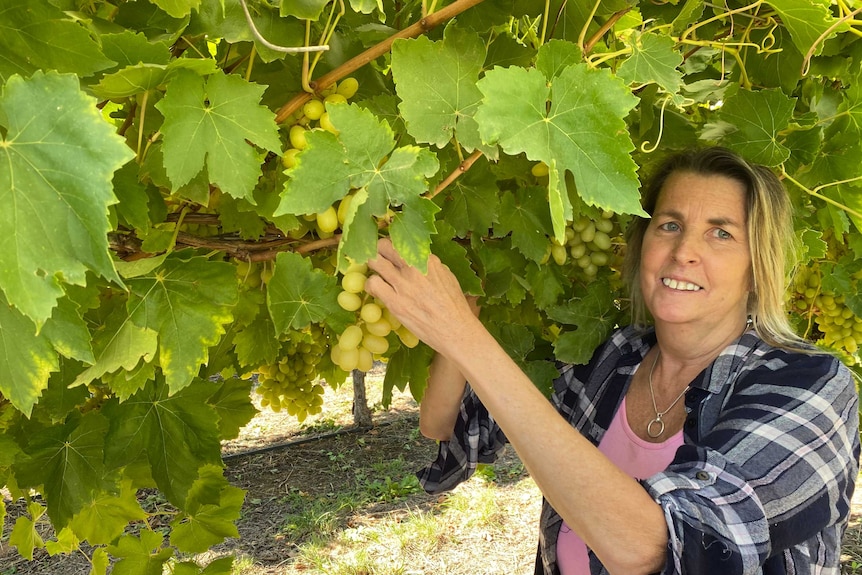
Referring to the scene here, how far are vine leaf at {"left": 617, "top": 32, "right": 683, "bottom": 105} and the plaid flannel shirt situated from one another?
22.9 inches

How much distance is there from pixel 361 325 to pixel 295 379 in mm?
873

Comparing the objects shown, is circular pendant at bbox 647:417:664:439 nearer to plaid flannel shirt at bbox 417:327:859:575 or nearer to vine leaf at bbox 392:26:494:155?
plaid flannel shirt at bbox 417:327:859:575

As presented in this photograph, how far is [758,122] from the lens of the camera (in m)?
1.38

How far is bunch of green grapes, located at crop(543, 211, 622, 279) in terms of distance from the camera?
1.46m

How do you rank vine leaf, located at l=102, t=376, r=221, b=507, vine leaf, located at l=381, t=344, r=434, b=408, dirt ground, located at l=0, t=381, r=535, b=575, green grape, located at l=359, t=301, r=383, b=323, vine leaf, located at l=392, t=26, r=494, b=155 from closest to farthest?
vine leaf, located at l=392, t=26, r=494, b=155 < green grape, located at l=359, t=301, r=383, b=323 < vine leaf, located at l=102, t=376, r=221, b=507 < vine leaf, located at l=381, t=344, r=434, b=408 < dirt ground, located at l=0, t=381, r=535, b=575

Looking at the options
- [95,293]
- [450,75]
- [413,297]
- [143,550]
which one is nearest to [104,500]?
[143,550]

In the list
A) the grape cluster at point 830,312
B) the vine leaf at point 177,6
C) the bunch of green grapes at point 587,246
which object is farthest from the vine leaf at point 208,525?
the grape cluster at point 830,312

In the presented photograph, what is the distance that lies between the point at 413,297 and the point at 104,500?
0.96 m

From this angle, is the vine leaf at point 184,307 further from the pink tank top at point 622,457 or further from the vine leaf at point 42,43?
the pink tank top at point 622,457

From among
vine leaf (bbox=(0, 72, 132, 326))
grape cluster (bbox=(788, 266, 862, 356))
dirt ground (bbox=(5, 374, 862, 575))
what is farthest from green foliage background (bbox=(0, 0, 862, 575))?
dirt ground (bbox=(5, 374, 862, 575))

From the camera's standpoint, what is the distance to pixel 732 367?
1.44 m

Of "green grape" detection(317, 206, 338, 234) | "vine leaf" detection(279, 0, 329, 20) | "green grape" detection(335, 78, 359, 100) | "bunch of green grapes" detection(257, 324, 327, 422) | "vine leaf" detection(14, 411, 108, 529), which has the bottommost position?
"vine leaf" detection(14, 411, 108, 529)

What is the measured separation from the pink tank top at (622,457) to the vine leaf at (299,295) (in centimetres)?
83

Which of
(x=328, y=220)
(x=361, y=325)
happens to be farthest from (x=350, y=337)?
(x=328, y=220)
